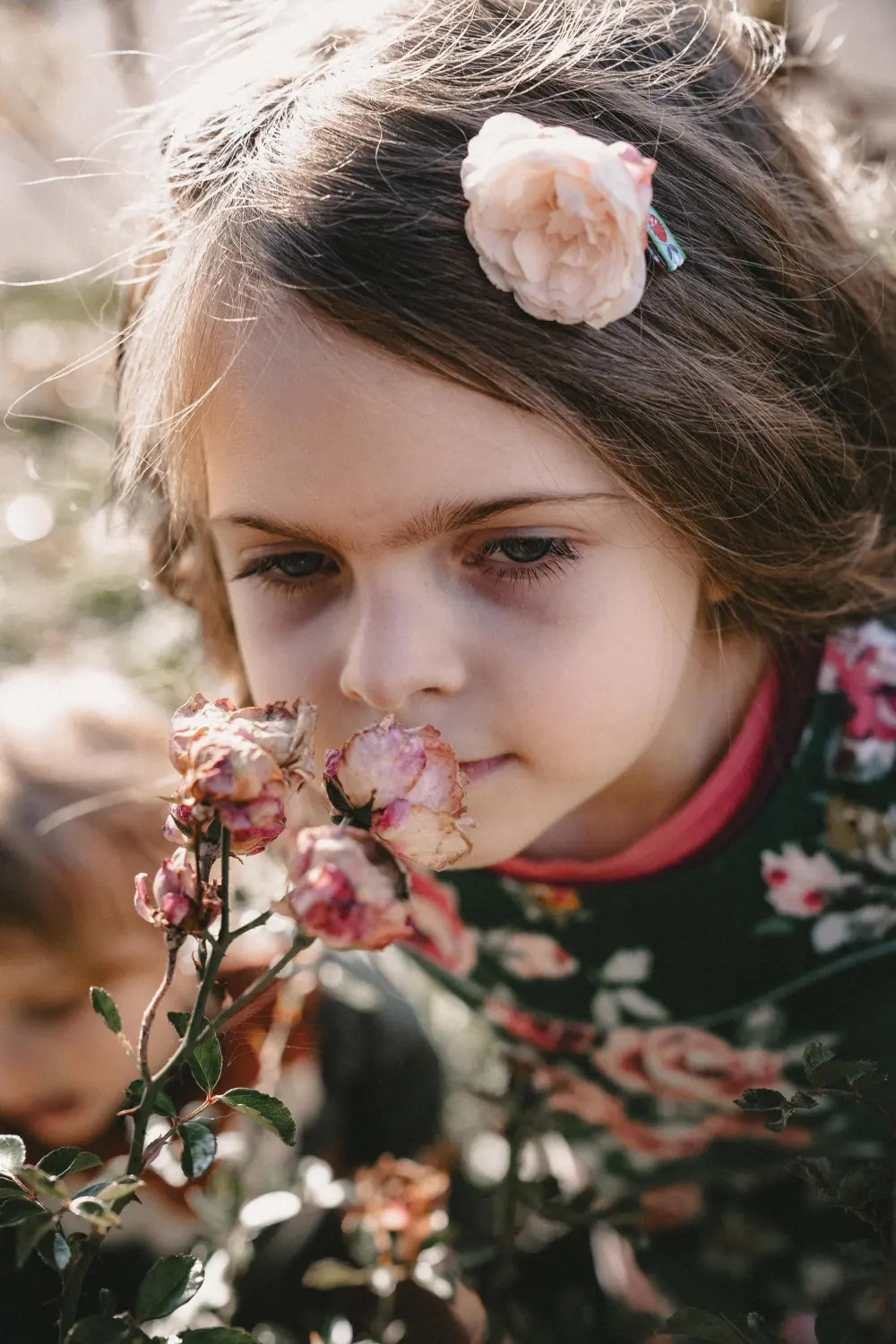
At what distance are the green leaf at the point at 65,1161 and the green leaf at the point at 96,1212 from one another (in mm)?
70

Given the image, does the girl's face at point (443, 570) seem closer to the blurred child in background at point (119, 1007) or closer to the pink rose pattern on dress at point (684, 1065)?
the blurred child in background at point (119, 1007)

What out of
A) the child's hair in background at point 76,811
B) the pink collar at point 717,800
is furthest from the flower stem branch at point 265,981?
the pink collar at point 717,800

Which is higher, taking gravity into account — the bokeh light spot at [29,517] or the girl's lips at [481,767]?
the bokeh light spot at [29,517]

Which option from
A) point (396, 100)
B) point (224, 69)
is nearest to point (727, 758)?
point (396, 100)

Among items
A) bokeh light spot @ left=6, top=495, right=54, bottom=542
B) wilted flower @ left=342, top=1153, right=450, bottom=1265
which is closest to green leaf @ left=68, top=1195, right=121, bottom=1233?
wilted flower @ left=342, top=1153, right=450, bottom=1265

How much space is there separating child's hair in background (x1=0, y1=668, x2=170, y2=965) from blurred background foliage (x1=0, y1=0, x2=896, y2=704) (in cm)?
18

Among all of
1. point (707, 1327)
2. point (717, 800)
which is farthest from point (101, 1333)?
point (717, 800)

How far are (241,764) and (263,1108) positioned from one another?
0.59 ft

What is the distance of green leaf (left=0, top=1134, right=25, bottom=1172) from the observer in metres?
0.60

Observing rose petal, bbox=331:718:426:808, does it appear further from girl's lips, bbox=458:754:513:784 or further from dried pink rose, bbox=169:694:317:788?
girl's lips, bbox=458:754:513:784

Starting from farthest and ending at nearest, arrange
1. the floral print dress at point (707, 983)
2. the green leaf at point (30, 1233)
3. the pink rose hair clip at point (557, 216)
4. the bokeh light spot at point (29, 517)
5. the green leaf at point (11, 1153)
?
the bokeh light spot at point (29, 517) → the floral print dress at point (707, 983) → the pink rose hair clip at point (557, 216) → the green leaf at point (11, 1153) → the green leaf at point (30, 1233)

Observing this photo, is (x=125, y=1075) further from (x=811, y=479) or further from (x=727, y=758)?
(x=811, y=479)

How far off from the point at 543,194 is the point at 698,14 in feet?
1.79

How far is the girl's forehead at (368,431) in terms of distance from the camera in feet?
3.08
